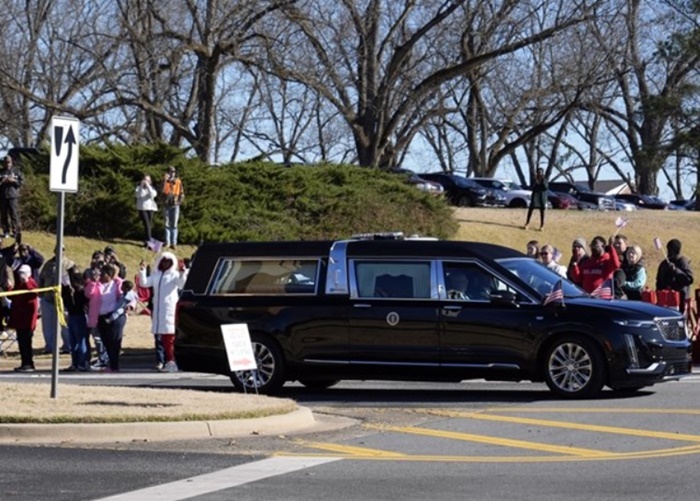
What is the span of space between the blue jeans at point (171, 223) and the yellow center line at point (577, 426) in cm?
2072

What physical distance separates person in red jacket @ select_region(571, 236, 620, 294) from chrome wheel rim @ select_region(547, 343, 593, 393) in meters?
→ 5.41

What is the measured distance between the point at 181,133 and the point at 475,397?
99.9 feet

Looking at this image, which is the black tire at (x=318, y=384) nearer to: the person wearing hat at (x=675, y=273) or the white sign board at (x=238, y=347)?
the white sign board at (x=238, y=347)

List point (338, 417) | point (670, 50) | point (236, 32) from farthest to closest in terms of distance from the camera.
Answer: point (670, 50) → point (236, 32) → point (338, 417)

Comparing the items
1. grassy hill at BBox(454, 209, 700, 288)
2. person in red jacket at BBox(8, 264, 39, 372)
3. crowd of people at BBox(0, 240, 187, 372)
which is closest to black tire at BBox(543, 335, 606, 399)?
crowd of people at BBox(0, 240, 187, 372)

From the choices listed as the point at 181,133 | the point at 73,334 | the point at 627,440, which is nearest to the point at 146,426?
the point at 627,440

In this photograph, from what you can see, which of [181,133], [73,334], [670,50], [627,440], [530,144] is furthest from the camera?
[530,144]

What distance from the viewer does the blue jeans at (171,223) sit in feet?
115

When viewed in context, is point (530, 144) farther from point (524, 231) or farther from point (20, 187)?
point (20, 187)

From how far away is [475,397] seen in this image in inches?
655

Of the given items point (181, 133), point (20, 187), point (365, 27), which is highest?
point (365, 27)

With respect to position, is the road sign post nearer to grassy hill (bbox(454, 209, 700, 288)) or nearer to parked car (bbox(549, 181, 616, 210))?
grassy hill (bbox(454, 209, 700, 288))

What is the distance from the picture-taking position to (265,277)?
1727 centimetres

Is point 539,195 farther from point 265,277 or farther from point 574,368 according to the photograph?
point 574,368
